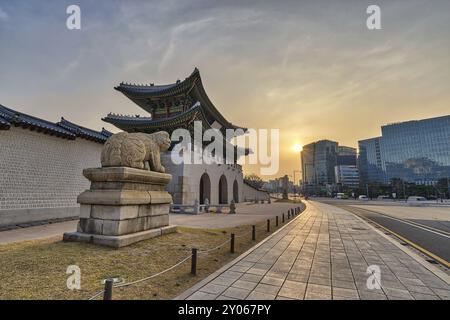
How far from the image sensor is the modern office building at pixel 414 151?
90.5 meters

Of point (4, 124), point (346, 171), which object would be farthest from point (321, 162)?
point (4, 124)

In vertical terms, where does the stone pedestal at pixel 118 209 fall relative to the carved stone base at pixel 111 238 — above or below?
above

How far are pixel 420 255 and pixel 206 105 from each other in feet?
86.9

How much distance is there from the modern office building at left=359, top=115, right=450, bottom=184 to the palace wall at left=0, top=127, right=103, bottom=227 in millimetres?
113095

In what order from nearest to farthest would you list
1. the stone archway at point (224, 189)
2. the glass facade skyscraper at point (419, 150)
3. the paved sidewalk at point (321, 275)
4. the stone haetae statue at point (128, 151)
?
the paved sidewalk at point (321, 275) < the stone haetae statue at point (128, 151) < the stone archway at point (224, 189) < the glass facade skyscraper at point (419, 150)

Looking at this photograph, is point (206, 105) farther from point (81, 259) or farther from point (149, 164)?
point (81, 259)

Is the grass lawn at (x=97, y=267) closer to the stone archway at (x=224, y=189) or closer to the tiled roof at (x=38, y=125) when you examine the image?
the tiled roof at (x=38, y=125)

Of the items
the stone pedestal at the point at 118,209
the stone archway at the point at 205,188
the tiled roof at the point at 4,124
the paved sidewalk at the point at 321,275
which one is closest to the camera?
the paved sidewalk at the point at 321,275

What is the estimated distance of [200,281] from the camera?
4.64 meters

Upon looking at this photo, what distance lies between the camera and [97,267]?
5074 mm

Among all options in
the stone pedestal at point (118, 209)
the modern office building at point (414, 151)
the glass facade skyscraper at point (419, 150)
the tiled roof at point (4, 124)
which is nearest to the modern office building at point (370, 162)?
the modern office building at point (414, 151)

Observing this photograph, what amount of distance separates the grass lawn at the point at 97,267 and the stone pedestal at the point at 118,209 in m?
0.32
